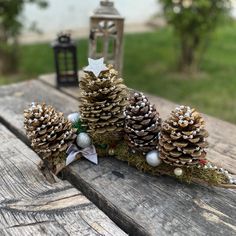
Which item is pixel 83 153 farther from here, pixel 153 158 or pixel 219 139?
pixel 219 139

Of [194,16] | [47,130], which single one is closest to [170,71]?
[194,16]

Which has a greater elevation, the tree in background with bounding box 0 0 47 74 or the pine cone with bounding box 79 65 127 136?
the pine cone with bounding box 79 65 127 136

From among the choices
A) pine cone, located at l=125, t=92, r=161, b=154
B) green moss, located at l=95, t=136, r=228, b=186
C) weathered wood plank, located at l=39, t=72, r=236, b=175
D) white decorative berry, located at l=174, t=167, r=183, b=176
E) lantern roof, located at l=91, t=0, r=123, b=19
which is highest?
lantern roof, located at l=91, t=0, r=123, b=19

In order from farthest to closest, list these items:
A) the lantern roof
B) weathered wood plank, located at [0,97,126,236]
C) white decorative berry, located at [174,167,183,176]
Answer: the lantern roof
white decorative berry, located at [174,167,183,176]
weathered wood plank, located at [0,97,126,236]

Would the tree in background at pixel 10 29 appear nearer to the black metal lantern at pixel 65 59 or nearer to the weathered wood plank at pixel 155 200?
the black metal lantern at pixel 65 59

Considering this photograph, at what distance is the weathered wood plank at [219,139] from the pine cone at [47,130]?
451mm

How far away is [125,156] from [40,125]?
0.25 meters

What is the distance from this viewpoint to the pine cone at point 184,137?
2.92ft

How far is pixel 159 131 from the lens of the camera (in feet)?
3.24

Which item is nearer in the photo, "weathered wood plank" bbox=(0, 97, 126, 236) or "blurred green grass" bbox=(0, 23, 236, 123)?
"weathered wood plank" bbox=(0, 97, 126, 236)

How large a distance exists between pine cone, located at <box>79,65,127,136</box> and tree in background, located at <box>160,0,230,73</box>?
2.77m

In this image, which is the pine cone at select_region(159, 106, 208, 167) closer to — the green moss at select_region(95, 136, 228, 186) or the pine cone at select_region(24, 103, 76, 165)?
the green moss at select_region(95, 136, 228, 186)

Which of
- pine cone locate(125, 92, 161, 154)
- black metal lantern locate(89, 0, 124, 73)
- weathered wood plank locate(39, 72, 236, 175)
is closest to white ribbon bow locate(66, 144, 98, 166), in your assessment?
pine cone locate(125, 92, 161, 154)

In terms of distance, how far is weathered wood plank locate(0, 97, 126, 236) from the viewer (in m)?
0.81
